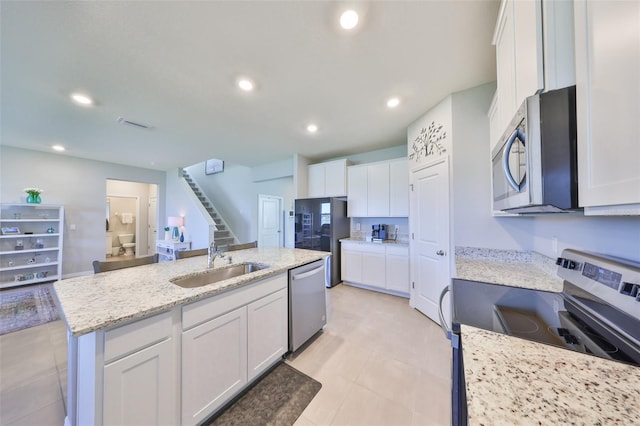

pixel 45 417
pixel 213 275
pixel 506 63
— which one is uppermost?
pixel 506 63

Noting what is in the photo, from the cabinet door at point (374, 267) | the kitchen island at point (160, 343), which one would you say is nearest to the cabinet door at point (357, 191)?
the cabinet door at point (374, 267)

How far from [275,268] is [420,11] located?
2084 millimetres

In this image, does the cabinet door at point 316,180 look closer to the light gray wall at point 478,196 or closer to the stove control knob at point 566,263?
the light gray wall at point 478,196

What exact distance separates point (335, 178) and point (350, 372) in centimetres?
309

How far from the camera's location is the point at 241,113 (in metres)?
2.65

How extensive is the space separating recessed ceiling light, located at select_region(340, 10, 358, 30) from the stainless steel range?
6.00 ft

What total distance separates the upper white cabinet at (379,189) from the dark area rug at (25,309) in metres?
4.52

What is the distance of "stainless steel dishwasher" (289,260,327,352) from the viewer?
77.1 inches

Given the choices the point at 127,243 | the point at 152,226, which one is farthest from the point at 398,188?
the point at 127,243

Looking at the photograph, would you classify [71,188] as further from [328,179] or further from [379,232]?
[379,232]

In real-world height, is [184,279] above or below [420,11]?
below

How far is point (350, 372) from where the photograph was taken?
1.80m

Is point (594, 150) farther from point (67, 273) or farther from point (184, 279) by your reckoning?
point (67, 273)

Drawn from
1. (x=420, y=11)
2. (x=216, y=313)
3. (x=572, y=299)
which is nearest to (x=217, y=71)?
(x=420, y=11)
